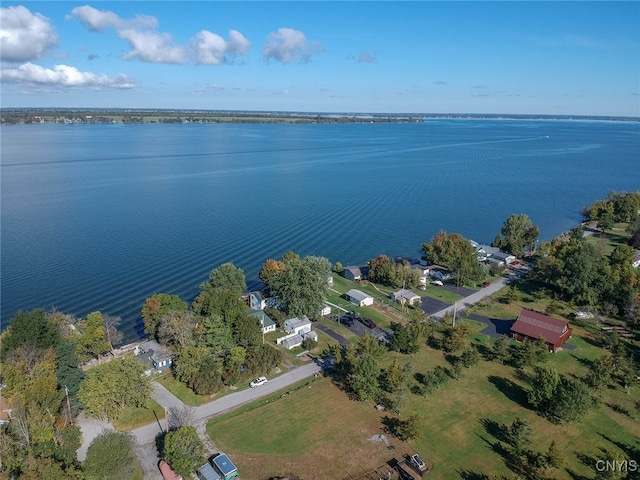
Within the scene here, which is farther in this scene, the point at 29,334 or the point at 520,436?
the point at 29,334

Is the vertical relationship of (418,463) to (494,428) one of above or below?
above

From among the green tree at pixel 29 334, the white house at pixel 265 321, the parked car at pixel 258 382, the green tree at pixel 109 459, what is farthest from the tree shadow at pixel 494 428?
the green tree at pixel 29 334

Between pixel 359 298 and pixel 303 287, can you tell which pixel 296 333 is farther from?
pixel 359 298

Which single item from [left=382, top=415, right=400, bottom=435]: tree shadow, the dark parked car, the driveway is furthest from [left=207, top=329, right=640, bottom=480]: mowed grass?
the dark parked car

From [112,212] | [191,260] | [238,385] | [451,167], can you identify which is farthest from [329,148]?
[238,385]

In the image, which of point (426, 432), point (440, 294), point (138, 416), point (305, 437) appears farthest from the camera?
point (440, 294)

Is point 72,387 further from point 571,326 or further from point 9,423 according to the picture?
point 571,326

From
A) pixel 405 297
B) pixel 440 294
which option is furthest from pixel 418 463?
pixel 440 294

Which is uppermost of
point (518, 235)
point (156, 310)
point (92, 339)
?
point (518, 235)
